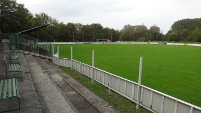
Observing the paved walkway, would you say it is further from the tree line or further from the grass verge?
the tree line

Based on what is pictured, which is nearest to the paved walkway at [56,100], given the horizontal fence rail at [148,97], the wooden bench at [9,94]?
the wooden bench at [9,94]

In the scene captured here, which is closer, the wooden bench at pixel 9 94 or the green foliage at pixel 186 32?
the wooden bench at pixel 9 94

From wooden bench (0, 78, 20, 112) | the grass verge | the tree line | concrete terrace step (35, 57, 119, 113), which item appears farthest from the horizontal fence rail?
the tree line

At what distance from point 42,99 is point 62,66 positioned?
8.33m

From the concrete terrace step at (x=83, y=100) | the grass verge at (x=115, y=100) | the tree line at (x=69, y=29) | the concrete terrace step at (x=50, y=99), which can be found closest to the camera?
the concrete terrace step at (x=50, y=99)

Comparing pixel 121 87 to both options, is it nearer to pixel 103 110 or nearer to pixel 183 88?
pixel 103 110

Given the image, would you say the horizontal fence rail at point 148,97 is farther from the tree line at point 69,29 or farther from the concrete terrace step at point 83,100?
the tree line at point 69,29

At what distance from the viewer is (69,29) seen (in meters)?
81.7

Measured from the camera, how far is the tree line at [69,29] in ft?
136

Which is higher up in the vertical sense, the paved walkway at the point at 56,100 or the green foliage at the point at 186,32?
the green foliage at the point at 186,32

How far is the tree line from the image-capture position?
136 ft

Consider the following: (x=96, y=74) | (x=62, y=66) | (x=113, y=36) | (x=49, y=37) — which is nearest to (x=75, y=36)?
(x=49, y=37)

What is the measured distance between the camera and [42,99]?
6.52 meters

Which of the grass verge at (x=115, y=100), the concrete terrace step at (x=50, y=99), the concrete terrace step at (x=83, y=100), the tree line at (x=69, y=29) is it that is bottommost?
the grass verge at (x=115, y=100)
